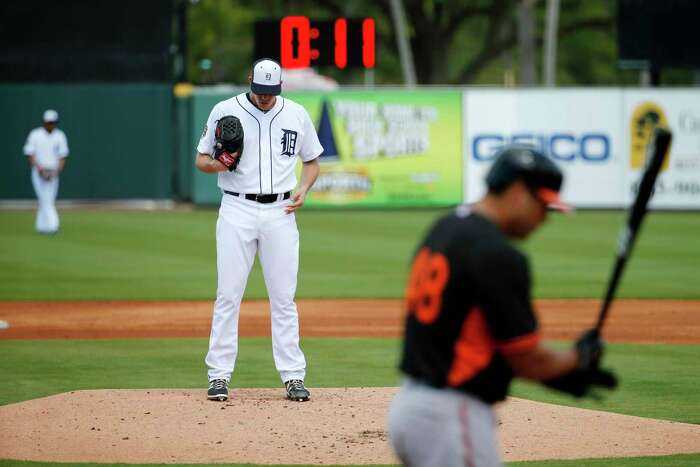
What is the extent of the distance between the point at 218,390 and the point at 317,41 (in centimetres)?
1592

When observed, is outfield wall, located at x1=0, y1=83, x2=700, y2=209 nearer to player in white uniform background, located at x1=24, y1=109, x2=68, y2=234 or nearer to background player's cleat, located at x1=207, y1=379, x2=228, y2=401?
player in white uniform background, located at x1=24, y1=109, x2=68, y2=234

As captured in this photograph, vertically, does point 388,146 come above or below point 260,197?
above

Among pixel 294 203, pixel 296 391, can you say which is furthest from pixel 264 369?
pixel 294 203

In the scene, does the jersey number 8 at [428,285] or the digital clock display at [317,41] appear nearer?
the jersey number 8 at [428,285]

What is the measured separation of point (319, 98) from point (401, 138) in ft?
6.59

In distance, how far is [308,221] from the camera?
2545 centimetres

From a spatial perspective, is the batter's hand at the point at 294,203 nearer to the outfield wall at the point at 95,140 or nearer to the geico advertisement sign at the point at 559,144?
the geico advertisement sign at the point at 559,144

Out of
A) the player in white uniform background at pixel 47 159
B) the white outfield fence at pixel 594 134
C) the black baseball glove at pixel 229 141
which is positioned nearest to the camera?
the black baseball glove at pixel 229 141

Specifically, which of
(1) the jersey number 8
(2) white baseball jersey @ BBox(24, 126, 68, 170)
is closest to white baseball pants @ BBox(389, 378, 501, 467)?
(1) the jersey number 8

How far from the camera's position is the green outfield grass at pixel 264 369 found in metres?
8.92

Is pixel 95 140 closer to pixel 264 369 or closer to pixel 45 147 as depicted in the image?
pixel 45 147

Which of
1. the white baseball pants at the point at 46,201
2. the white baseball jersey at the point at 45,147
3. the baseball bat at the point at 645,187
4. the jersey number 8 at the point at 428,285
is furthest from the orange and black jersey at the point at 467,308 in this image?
the white baseball jersey at the point at 45,147

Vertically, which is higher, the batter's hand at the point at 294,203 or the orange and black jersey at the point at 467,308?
the batter's hand at the point at 294,203

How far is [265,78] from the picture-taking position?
827 cm
